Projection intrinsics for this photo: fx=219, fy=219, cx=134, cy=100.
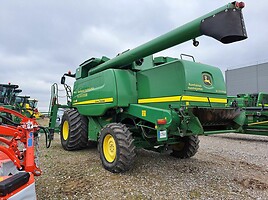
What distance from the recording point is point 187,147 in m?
5.29

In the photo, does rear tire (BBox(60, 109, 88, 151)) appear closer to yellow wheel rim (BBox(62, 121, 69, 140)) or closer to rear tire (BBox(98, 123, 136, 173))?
yellow wheel rim (BBox(62, 121, 69, 140))

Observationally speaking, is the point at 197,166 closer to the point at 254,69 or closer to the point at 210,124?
the point at 210,124

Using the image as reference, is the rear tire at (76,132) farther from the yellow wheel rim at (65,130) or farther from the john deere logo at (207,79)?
the john deere logo at (207,79)

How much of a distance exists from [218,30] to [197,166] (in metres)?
3.03

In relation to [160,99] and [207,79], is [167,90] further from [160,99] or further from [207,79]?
[207,79]

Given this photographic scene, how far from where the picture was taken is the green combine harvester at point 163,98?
3.26 metres

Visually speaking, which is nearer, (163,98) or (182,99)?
(182,99)

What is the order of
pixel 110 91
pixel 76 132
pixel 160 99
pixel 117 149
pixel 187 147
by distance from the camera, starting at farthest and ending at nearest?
pixel 76 132 < pixel 187 147 < pixel 110 91 < pixel 160 99 < pixel 117 149

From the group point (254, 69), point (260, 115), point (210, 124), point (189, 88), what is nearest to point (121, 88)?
point (189, 88)

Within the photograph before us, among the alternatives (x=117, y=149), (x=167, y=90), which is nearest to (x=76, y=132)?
(x=117, y=149)

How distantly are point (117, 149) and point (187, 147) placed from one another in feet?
6.62

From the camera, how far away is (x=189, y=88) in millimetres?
3791

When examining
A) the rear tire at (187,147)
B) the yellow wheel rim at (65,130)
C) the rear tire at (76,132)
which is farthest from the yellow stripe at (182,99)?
the yellow wheel rim at (65,130)

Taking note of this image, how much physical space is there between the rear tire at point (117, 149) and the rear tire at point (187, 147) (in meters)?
1.75
